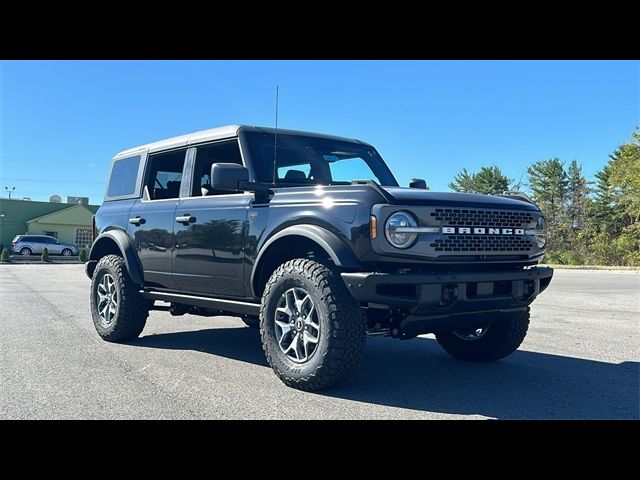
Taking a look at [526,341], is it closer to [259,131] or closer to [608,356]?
[608,356]

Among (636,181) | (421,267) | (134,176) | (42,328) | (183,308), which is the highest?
(636,181)

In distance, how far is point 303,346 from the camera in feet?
14.0

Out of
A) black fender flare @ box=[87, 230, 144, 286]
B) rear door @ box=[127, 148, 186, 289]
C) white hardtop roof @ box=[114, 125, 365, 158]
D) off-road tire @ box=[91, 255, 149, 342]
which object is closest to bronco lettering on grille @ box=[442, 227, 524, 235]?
white hardtop roof @ box=[114, 125, 365, 158]

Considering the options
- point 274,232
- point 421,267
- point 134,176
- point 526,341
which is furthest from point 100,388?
point 526,341

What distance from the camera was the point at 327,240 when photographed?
13.4 ft

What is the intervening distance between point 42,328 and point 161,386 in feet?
12.7

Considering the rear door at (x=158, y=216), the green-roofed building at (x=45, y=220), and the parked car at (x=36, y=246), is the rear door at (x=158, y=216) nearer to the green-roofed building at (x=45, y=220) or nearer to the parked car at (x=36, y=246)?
the parked car at (x=36, y=246)

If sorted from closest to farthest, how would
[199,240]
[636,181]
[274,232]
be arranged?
[274,232] → [199,240] → [636,181]

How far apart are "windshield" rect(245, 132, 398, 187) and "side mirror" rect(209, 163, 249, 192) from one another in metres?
0.46

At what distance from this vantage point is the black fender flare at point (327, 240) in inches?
157

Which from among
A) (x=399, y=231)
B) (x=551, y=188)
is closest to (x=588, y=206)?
(x=551, y=188)

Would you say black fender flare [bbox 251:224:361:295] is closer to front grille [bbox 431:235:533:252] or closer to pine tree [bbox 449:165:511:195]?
front grille [bbox 431:235:533:252]

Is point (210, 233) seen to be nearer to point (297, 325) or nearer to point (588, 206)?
point (297, 325)

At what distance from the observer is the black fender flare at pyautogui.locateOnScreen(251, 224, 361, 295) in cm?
398
